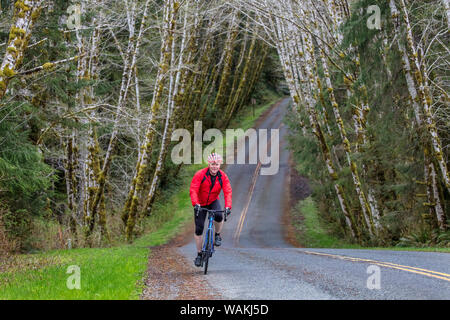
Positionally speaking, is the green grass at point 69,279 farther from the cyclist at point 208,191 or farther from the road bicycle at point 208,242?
the cyclist at point 208,191

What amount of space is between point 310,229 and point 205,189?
19.0 meters

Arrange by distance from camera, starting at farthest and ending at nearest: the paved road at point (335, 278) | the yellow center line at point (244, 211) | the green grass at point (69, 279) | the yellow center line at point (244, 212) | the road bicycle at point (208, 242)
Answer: the yellow center line at point (244, 211), the yellow center line at point (244, 212), the road bicycle at point (208, 242), the green grass at point (69, 279), the paved road at point (335, 278)

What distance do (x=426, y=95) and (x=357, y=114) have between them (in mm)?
3790

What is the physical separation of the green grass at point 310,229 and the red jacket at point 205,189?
13015 millimetres

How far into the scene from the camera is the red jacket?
936cm

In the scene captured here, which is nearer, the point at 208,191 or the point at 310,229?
the point at 208,191

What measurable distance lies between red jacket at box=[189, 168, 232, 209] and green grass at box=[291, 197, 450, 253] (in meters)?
13.0

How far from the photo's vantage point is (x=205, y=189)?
31.2ft

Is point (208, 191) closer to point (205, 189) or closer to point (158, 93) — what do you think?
point (205, 189)

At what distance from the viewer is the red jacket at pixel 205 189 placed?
9359mm

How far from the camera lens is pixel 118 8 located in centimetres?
2233

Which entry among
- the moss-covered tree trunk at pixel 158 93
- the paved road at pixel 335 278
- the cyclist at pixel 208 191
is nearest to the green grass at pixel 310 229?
the moss-covered tree trunk at pixel 158 93

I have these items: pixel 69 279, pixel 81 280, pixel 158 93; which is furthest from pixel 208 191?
pixel 158 93

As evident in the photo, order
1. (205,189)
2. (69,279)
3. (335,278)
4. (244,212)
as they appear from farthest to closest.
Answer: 1. (244,212)
2. (205,189)
3. (69,279)
4. (335,278)
